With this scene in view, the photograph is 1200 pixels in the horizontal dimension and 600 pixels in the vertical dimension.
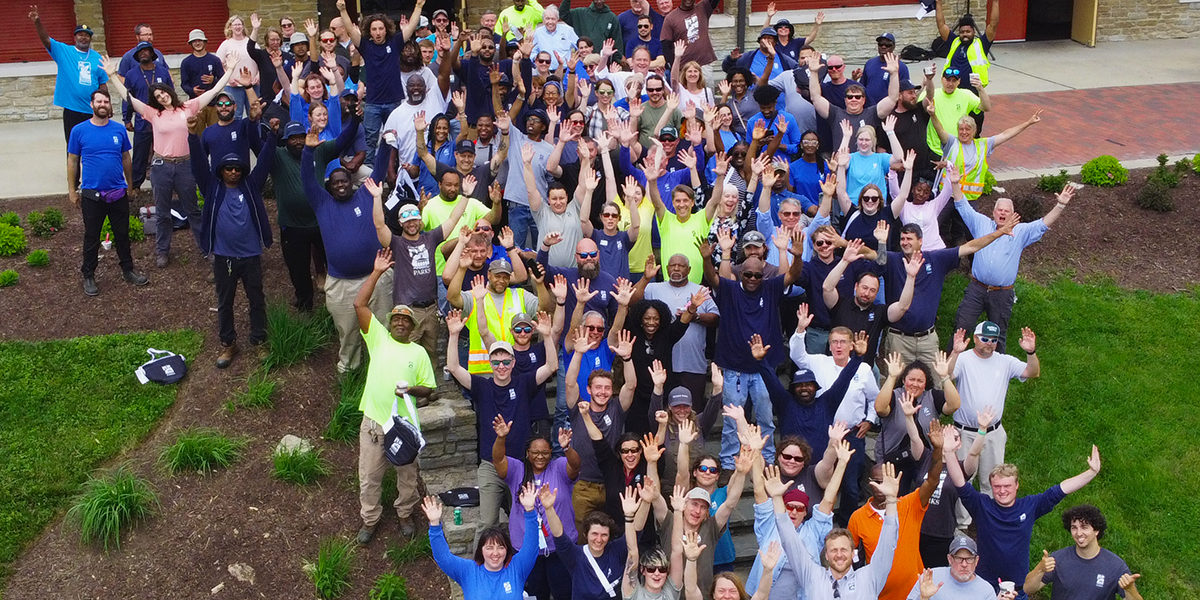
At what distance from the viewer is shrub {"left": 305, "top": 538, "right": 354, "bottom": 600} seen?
9938 millimetres

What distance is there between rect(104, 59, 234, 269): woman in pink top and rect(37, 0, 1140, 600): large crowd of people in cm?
3

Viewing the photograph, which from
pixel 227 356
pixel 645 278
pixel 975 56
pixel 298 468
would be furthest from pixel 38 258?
Result: pixel 975 56

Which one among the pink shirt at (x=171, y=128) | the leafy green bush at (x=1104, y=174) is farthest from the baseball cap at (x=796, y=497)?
the leafy green bush at (x=1104, y=174)

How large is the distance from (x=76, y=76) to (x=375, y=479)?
7.59 m

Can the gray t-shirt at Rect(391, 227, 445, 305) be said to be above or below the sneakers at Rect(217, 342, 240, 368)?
above

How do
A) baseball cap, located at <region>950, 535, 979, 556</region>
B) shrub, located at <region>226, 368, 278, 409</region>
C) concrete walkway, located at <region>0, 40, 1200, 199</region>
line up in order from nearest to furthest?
1. baseball cap, located at <region>950, 535, 979, 556</region>
2. shrub, located at <region>226, 368, 278, 409</region>
3. concrete walkway, located at <region>0, 40, 1200, 199</region>

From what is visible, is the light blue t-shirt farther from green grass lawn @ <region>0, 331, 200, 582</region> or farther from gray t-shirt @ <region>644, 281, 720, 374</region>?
gray t-shirt @ <region>644, 281, 720, 374</region>

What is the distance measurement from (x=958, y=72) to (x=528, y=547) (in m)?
7.90

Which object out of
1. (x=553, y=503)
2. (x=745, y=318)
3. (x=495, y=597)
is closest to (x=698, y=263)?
(x=745, y=318)

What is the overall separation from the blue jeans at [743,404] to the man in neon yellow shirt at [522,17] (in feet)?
22.2

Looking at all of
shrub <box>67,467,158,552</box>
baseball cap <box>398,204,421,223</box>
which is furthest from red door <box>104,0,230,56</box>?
shrub <box>67,467,158,552</box>

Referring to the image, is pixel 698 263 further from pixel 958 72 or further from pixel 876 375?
pixel 958 72

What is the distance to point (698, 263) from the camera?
1080 cm

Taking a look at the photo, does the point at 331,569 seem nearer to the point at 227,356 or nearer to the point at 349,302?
the point at 349,302
